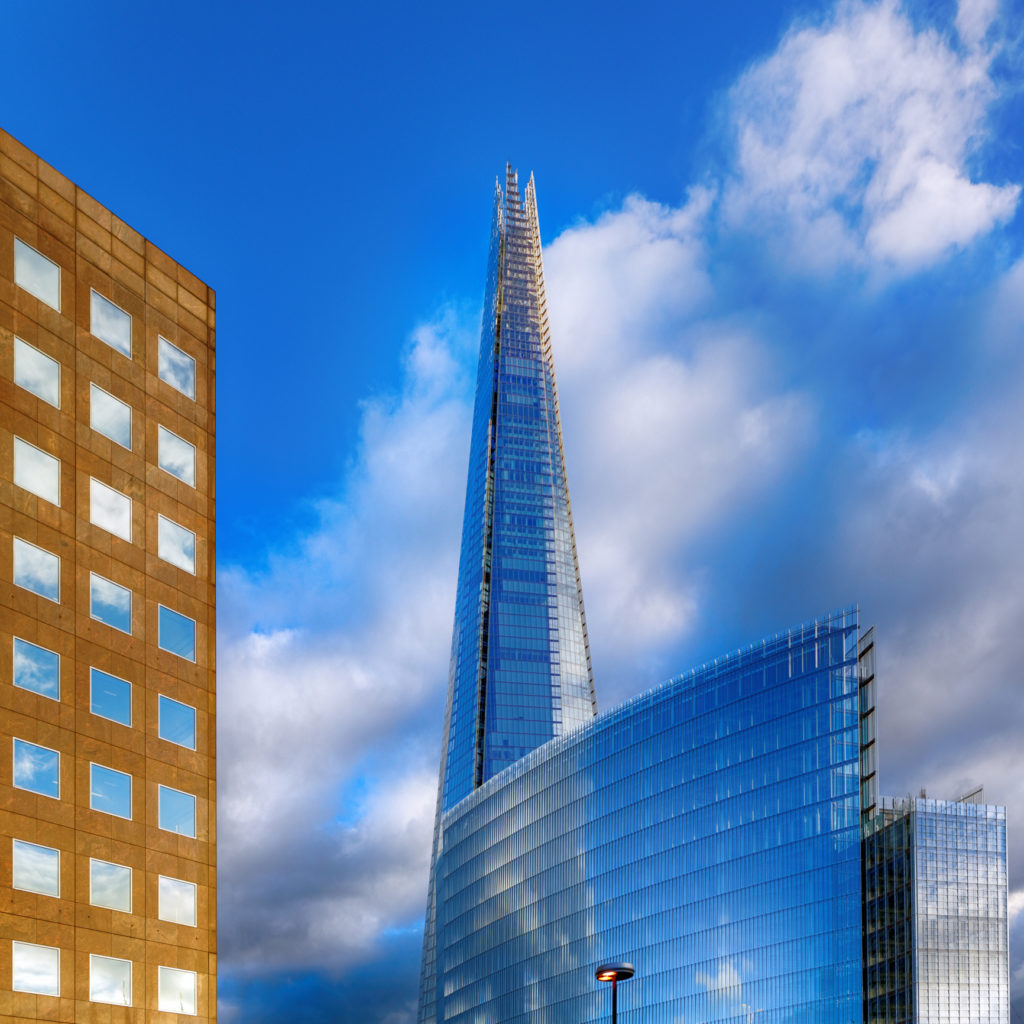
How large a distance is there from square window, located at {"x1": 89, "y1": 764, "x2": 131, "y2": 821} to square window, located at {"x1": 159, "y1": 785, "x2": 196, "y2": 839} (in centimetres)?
207

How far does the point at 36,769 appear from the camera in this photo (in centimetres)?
4903

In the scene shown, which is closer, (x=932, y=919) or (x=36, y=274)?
(x=36, y=274)

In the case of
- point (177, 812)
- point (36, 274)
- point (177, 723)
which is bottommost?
point (177, 812)

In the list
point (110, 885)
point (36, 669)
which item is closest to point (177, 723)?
point (110, 885)

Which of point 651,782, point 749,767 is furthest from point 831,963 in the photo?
point 651,782

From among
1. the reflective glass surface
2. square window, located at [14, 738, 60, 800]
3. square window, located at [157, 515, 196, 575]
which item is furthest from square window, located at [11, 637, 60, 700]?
the reflective glass surface

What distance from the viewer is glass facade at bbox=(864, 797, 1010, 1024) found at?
124562 mm

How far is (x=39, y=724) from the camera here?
4947 cm

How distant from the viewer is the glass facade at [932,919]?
12456cm

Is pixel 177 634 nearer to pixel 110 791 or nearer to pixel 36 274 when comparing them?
pixel 110 791

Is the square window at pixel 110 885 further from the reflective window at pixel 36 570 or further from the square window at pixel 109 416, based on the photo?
the square window at pixel 109 416

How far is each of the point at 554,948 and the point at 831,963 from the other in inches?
2137

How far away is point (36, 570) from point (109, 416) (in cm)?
762

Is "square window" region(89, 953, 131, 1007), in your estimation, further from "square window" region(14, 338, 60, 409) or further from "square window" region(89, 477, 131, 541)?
"square window" region(14, 338, 60, 409)
